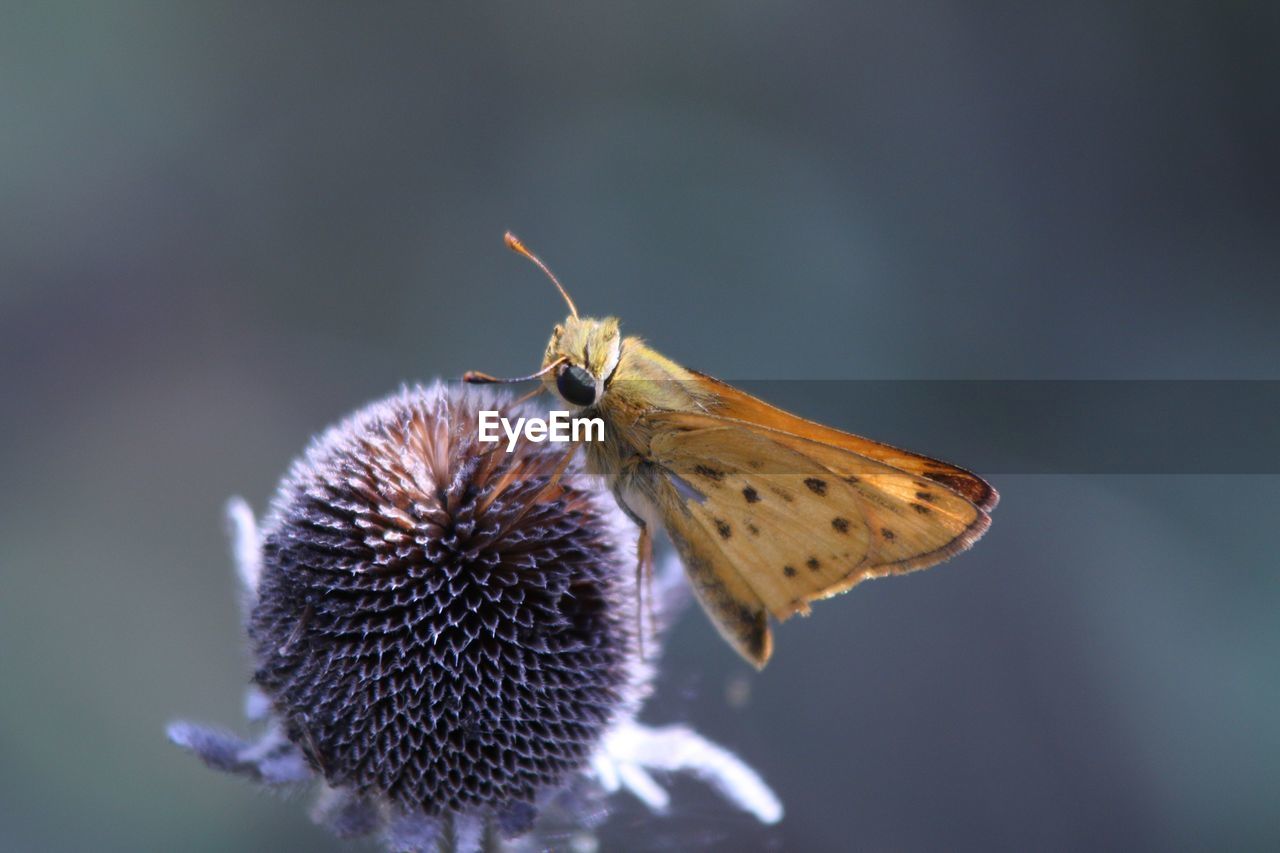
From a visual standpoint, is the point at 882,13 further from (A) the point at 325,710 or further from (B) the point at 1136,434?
(A) the point at 325,710

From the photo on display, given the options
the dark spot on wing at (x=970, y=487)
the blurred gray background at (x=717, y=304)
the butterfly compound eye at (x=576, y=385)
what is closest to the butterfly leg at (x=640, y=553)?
the butterfly compound eye at (x=576, y=385)

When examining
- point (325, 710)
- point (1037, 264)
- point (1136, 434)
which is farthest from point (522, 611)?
point (1037, 264)

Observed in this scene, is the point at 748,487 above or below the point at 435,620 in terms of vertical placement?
above

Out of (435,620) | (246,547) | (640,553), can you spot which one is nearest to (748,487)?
(640,553)

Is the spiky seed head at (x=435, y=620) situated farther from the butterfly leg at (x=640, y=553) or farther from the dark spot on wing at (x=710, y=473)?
the dark spot on wing at (x=710, y=473)

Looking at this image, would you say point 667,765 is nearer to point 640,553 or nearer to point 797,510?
point 640,553

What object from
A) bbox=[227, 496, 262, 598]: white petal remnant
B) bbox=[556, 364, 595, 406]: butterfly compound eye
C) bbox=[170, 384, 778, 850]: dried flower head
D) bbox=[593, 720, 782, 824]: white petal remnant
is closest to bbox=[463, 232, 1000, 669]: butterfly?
bbox=[556, 364, 595, 406]: butterfly compound eye
